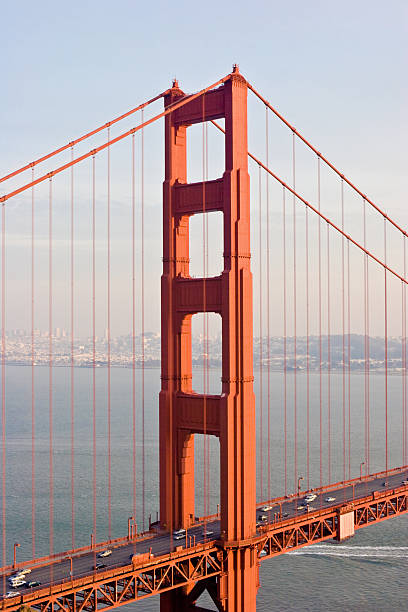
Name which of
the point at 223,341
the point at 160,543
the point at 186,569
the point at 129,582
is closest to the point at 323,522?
the point at 160,543

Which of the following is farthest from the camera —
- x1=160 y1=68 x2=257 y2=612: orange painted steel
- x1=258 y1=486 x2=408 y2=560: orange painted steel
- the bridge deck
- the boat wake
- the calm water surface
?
the boat wake

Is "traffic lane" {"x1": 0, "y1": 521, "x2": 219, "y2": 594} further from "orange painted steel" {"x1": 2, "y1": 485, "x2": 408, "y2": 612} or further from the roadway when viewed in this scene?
"orange painted steel" {"x1": 2, "y1": 485, "x2": 408, "y2": 612}

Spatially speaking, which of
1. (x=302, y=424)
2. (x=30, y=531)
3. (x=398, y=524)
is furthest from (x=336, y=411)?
(x=30, y=531)

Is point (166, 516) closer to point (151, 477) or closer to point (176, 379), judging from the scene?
point (176, 379)

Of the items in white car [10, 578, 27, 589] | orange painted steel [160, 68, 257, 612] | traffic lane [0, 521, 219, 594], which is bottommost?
traffic lane [0, 521, 219, 594]

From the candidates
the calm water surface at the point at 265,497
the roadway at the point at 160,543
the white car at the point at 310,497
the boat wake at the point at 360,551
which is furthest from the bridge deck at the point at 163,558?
the boat wake at the point at 360,551

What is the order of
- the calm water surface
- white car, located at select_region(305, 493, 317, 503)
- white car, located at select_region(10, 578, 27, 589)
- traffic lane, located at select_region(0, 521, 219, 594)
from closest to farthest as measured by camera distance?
white car, located at select_region(10, 578, 27, 589) → traffic lane, located at select_region(0, 521, 219, 594) → white car, located at select_region(305, 493, 317, 503) → the calm water surface

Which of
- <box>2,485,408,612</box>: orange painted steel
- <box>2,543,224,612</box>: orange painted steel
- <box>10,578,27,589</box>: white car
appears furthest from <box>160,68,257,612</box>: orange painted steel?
<box>10,578,27,589</box>: white car

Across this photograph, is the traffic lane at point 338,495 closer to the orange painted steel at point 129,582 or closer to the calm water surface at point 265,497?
the orange painted steel at point 129,582
